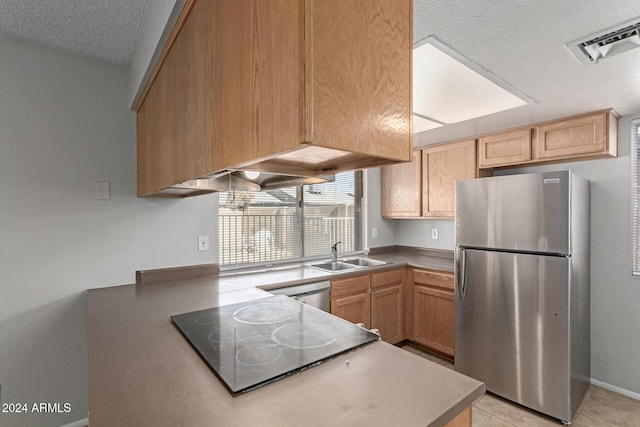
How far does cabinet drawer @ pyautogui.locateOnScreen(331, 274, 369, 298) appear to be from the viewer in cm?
256

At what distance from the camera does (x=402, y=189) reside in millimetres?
3572

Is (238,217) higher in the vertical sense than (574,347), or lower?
higher

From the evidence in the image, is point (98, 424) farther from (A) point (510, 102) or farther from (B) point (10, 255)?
(A) point (510, 102)

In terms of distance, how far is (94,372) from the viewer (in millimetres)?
924

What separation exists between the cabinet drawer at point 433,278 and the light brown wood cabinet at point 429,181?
629mm

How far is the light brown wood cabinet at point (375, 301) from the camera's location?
261cm

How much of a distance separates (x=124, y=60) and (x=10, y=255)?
1346 mm

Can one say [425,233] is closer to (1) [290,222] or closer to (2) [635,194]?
(1) [290,222]

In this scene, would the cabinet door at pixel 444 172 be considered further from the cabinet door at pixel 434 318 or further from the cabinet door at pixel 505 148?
the cabinet door at pixel 434 318

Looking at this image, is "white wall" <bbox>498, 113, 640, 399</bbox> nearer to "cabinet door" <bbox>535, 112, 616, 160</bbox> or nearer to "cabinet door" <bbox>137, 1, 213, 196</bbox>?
"cabinet door" <bbox>535, 112, 616, 160</bbox>

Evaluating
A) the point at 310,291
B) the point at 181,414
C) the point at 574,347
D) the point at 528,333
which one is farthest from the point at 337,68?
the point at 574,347

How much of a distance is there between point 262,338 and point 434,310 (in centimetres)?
224

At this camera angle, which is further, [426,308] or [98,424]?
[426,308]

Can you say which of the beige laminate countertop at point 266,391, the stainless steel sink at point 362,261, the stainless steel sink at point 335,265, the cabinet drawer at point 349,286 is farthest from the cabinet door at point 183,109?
the stainless steel sink at point 362,261
